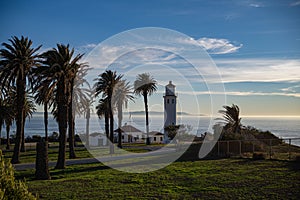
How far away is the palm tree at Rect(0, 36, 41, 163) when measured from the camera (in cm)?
2852

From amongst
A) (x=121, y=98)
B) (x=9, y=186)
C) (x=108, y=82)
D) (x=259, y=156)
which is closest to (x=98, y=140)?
(x=121, y=98)

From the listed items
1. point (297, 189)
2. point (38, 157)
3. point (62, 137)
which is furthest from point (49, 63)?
point (297, 189)

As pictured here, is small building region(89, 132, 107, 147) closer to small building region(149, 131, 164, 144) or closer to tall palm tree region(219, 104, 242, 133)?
small building region(149, 131, 164, 144)

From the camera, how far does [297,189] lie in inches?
579

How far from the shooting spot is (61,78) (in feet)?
84.4

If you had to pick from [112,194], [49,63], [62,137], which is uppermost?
[49,63]

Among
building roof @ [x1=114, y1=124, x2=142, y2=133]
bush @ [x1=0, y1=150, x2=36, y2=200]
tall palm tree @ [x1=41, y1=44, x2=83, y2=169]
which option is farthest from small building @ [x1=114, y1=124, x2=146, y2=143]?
bush @ [x1=0, y1=150, x2=36, y2=200]

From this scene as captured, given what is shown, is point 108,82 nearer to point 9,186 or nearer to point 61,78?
point 61,78

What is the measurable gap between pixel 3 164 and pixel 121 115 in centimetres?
4138

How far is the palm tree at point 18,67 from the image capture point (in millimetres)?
28516

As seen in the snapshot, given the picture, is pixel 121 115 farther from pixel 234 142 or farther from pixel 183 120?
pixel 234 142

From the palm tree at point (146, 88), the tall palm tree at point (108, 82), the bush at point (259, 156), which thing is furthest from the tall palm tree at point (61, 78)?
the palm tree at point (146, 88)

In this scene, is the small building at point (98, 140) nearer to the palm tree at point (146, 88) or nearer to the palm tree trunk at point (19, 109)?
the palm tree at point (146, 88)

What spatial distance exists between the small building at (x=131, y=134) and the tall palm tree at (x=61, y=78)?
37.3m
